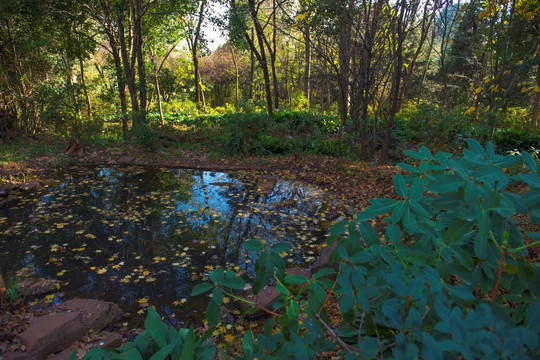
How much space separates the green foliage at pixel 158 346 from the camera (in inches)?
35.4

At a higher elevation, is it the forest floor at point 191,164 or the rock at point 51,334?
the forest floor at point 191,164

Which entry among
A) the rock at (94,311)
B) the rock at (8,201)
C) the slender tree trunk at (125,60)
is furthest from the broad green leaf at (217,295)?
the slender tree trunk at (125,60)

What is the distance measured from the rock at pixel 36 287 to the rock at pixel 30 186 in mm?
3858

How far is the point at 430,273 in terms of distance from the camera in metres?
0.70

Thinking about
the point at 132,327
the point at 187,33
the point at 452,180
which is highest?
the point at 187,33

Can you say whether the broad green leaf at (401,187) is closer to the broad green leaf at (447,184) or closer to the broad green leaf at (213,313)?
the broad green leaf at (447,184)

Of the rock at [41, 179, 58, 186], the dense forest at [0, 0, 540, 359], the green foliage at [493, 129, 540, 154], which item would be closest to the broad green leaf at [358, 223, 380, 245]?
the dense forest at [0, 0, 540, 359]

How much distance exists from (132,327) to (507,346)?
2.84 metres

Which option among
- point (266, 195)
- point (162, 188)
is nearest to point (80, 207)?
point (162, 188)

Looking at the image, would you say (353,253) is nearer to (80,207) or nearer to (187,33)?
(80,207)

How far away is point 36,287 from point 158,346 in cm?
298

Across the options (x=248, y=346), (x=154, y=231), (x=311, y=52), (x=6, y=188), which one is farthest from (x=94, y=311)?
(x=311, y=52)

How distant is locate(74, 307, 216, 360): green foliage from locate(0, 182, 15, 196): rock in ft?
21.8

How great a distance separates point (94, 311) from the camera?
273cm
